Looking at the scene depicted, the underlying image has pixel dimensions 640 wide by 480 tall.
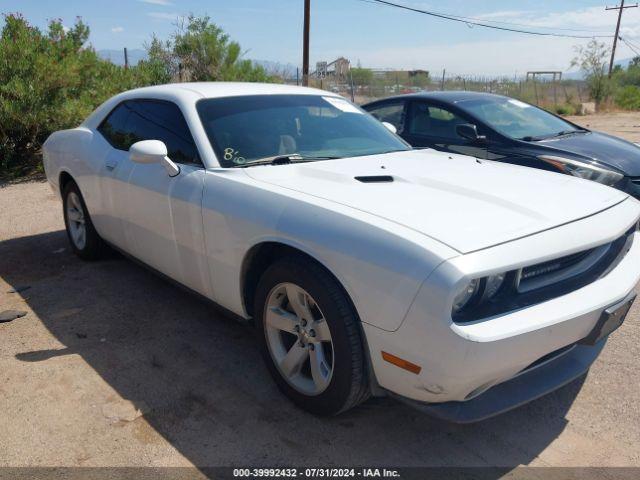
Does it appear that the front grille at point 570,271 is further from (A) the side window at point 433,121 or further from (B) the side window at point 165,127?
(A) the side window at point 433,121

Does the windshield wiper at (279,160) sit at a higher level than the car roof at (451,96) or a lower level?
lower

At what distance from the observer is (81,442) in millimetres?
2590

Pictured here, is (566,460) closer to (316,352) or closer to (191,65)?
(316,352)

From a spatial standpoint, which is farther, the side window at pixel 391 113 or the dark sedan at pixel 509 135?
the side window at pixel 391 113

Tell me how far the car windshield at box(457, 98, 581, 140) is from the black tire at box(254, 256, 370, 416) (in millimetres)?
4170

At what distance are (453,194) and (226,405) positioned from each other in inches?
62.2

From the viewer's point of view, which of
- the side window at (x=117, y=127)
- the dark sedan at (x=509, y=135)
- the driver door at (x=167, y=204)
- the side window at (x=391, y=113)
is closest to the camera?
the driver door at (x=167, y=204)

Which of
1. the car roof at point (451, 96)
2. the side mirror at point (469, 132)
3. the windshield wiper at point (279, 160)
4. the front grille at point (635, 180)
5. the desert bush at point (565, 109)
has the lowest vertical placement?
the desert bush at point (565, 109)

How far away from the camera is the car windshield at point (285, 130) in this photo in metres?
3.32

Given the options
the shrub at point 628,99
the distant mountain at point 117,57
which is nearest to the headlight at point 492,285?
the distant mountain at point 117,57

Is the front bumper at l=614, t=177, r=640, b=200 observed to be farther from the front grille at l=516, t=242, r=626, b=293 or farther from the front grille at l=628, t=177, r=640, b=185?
the front grille at l=516, t=242, r=626, b=293

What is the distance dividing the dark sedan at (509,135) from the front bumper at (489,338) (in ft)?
10.5

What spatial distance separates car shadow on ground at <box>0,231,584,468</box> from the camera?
251cm

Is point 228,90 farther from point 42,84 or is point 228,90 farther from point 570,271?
point 42,84
